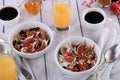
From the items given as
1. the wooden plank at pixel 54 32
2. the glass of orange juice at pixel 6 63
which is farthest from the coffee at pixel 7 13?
the glass of orange juice at pixel 6 63

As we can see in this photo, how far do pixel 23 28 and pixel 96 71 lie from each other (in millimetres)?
367

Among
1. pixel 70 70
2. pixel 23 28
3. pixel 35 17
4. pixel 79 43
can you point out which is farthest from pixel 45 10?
pixel 70 70

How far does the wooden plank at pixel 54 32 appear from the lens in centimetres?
119

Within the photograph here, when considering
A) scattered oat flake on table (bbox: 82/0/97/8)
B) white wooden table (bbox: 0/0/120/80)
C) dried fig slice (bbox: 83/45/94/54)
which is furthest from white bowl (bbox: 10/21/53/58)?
scattered oat flake on table (bbox: 82/0/97/8)

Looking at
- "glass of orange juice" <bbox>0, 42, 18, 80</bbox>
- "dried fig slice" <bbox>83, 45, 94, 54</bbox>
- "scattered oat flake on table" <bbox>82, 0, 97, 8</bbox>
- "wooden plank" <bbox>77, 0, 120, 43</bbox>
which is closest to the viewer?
"glass of orange juice" <bbox>0, 42, 18, 80</bbox>

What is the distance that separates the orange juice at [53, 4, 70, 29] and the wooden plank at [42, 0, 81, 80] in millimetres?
34

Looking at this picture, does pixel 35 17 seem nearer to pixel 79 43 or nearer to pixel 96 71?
pixel 79 43

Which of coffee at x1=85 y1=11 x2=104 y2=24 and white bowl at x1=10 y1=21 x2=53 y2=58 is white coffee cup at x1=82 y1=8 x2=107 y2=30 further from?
white bowl at x1=10 y1=21 x2=53 y2=58

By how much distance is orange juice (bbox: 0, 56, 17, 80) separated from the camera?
1111 millimetres

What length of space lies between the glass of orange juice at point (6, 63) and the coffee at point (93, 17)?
39 cm

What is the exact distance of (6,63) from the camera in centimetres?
112

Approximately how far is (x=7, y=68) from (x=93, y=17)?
0.44 m

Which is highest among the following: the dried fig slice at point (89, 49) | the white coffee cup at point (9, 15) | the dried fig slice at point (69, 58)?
the white coffee cup at point (9, 15)

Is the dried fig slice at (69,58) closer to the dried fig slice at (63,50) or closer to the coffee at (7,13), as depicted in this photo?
the dried fig slice at (63,50)
